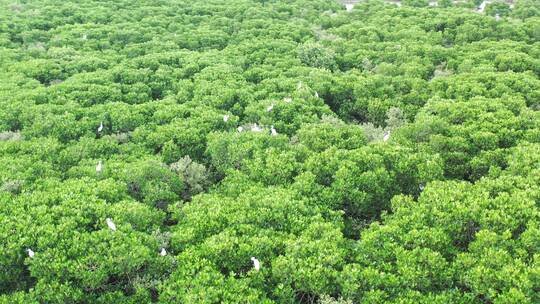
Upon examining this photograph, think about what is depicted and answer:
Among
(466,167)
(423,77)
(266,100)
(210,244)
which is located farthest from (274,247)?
(423,77)

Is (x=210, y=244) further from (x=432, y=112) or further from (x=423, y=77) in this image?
(x=423, y=77)

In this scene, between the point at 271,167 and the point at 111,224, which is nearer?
the point at 111,224

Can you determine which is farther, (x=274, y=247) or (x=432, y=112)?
(x=432, y=112)

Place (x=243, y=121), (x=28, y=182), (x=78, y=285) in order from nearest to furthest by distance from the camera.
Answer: (x=78, y=285)
(x=28, y=182)
(x=243, y=121)

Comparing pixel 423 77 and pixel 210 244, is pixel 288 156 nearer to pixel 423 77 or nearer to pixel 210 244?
pixel 210 244

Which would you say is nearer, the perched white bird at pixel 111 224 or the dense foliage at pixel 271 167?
the dense foliage at pixel 271 167

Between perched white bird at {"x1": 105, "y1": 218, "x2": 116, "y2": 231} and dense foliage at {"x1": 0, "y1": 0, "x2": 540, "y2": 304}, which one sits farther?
perched white bird at {"x1": 105, "y1": 218, "x2": 116, "y2": 231}

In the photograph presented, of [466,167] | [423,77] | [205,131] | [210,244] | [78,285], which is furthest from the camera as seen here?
[423,77]

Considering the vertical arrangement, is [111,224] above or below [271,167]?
above
